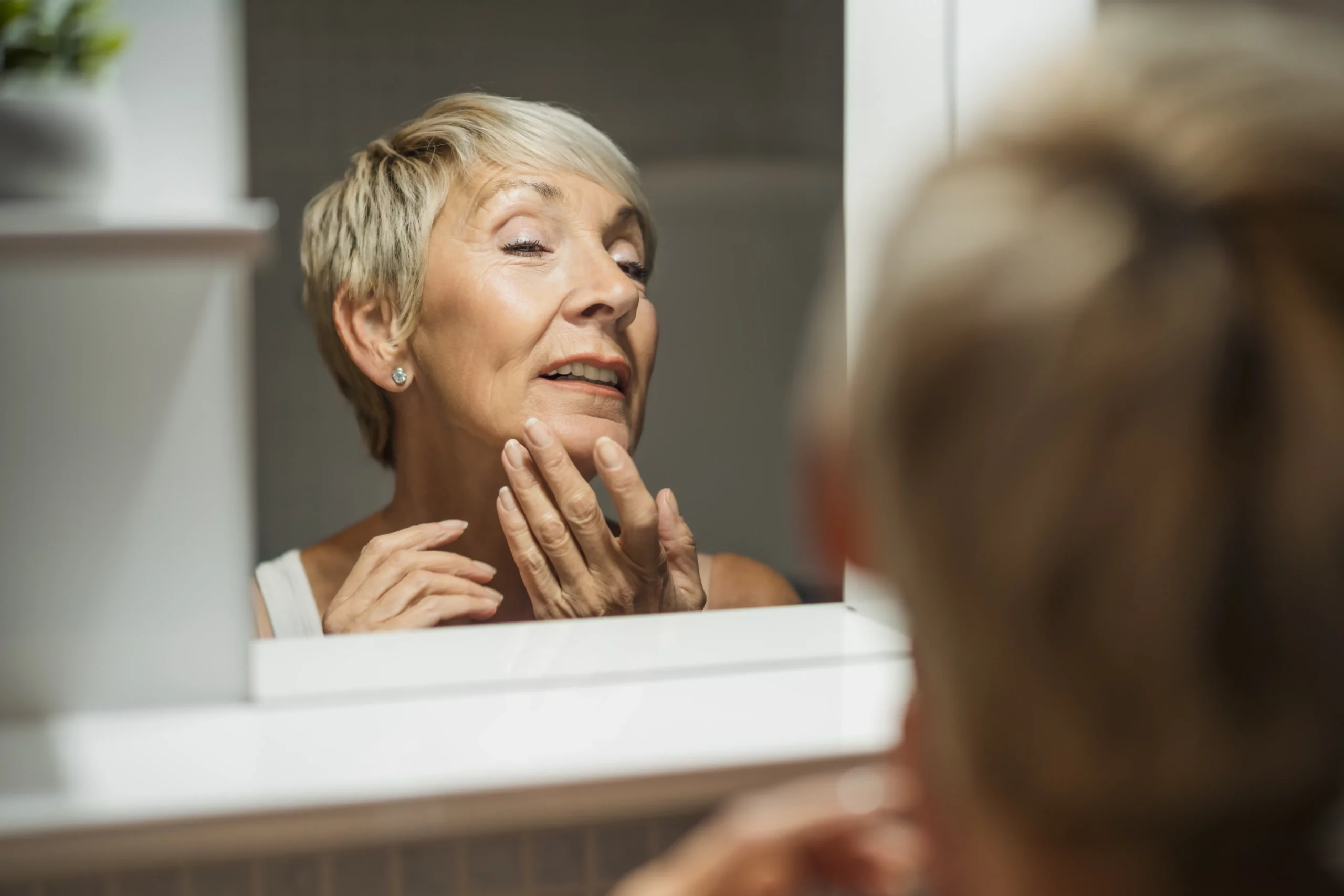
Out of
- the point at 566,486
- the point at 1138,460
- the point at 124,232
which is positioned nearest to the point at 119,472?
the point at 124,232

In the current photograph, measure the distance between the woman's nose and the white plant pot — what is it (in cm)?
43

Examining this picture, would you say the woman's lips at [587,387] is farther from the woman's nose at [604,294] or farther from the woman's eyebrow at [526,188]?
the woman's eyebrow at [526,188]

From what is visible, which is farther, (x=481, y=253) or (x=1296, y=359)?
(x=481, y=253)

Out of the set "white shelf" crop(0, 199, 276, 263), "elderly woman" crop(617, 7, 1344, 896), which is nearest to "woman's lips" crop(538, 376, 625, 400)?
"white shelf" crop(0, 199, 276, 263)

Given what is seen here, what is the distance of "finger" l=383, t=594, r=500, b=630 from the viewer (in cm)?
107

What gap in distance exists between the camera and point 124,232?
818 millimetres

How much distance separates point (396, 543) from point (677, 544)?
0.90ft

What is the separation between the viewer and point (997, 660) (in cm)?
28

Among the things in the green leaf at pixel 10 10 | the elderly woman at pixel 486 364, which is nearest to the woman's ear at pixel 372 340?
the elderly woman at pixel 486 364

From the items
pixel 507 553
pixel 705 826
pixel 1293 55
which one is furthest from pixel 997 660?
pixel 507 553

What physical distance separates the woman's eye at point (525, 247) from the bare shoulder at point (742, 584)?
13.8 inches

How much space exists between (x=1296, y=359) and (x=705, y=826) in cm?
74

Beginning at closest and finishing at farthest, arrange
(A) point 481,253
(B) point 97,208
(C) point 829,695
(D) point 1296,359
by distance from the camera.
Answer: (D) point 1296,359, (B) point 97,208, (C) point 829,695, (A) point 481,253

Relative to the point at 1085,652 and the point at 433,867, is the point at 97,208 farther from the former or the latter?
the point at 1085,652
